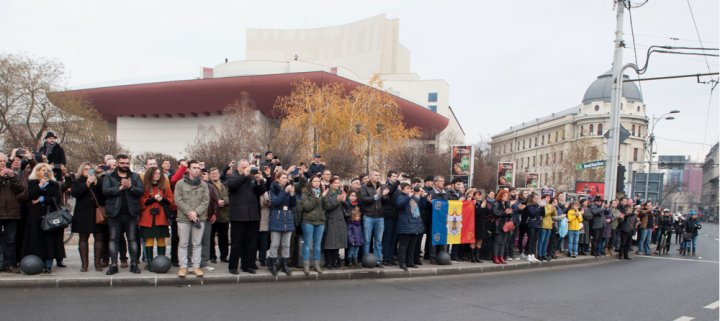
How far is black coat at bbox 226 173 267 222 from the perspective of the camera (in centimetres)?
864

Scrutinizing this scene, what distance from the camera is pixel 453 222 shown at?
11.8 m

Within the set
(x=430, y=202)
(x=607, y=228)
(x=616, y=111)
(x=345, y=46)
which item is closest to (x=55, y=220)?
(x=430, y=202)

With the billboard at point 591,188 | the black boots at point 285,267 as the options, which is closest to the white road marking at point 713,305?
the black boots at point 285,267

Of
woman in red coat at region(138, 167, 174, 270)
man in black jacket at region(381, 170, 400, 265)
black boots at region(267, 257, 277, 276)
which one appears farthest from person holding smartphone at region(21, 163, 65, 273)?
man in black jacket at region(381, 170, 400, 265)

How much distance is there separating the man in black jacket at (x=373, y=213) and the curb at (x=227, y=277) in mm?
540

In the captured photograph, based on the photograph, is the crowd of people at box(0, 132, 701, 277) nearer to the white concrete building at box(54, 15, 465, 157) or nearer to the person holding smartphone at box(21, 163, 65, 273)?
the person holding smartphone at box(21, 163, 65, 273)

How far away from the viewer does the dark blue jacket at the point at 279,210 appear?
348 inches

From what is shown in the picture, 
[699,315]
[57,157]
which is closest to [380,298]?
[699,315]

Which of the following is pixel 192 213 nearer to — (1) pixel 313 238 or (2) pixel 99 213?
(2) pixel 99 213

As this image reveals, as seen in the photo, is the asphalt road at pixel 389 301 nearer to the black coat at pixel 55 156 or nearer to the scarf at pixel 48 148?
the black coat at pixel 55 156

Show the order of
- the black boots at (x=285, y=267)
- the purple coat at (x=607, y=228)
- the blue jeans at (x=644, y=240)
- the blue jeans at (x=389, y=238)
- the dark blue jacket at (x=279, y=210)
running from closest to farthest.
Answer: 1. the dark blue jacket at (x=279, y=210)
2. the black boots at (x=285, y=267)
3. the blue jeans at (x=389, y=238)
4. the purple coat at (x=607, y=228)
5. the blue jeans at (x=644, y=240)

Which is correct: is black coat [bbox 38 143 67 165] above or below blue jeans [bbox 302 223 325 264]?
above

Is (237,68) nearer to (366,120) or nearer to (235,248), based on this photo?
(366,120)

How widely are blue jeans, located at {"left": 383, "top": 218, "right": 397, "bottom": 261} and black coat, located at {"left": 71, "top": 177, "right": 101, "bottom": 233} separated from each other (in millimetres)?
5892
